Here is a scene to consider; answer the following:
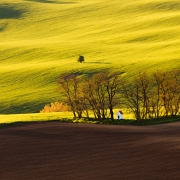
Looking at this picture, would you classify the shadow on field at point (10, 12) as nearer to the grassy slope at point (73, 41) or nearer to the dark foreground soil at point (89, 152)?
the grassy slope at point (73, 41)

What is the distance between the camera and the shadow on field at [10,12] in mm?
109012

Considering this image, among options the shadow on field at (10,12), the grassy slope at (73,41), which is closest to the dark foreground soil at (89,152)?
the grassy slope at (73,41)

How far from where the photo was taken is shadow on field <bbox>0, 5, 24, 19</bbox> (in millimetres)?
109012

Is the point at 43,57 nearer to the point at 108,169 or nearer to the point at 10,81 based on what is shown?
the point at 10,81

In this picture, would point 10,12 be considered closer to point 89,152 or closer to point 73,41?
point 73,41

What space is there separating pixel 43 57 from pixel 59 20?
92.1 ft

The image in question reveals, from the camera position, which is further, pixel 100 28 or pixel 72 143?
pixel 100 28

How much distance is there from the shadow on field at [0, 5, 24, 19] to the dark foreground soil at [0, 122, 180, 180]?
8116 centimetres

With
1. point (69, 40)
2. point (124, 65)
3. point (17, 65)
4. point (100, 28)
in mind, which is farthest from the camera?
point (100, 28)

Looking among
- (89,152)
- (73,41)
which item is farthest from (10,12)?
(89,152)

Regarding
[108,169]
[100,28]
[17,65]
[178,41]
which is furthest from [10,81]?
[108,169]

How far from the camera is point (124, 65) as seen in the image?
63.2 metres

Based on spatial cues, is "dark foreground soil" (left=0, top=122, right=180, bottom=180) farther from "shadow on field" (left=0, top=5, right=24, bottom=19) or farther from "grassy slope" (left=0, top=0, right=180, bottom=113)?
"shadow on field" (left=0, top=5, right=24, bottom=19)

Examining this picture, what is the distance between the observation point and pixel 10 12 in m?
113
